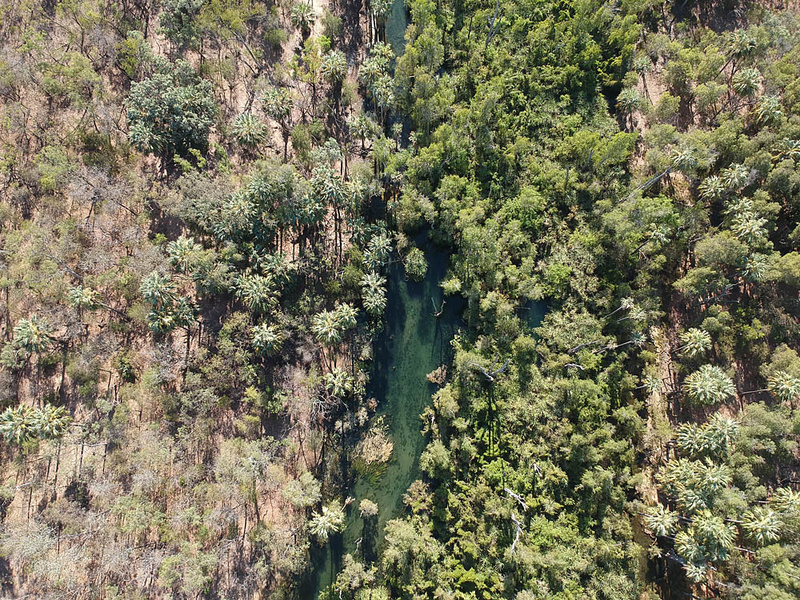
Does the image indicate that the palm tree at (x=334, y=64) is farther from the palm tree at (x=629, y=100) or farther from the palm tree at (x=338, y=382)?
the palm tree at (x=338, y=382)

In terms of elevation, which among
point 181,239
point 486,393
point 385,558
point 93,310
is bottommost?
point 385,558

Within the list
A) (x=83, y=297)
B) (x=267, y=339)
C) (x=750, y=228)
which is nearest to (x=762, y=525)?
(x=750, y=228)

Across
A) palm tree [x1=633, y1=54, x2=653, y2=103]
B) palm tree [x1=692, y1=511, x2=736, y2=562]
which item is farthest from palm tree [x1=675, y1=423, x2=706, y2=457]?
palm tree [x1=633, y1=54, x2=653, y2=103]

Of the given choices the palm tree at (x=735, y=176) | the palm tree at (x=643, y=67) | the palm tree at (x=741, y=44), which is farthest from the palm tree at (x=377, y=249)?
the palm tree at (x=741, y=44)

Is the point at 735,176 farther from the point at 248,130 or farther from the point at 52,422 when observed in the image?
the point at 52,422

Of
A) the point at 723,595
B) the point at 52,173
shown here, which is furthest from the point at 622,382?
the point at 52,173

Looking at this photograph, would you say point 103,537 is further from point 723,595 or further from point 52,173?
point 723,595
